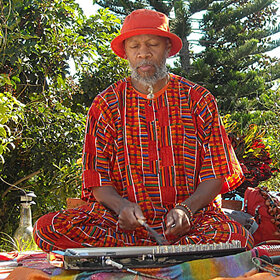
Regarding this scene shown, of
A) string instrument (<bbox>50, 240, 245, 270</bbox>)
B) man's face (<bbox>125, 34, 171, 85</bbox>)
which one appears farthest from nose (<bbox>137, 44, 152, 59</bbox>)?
string instrument (<bbox>50, 240, 245, 270</bbox>)

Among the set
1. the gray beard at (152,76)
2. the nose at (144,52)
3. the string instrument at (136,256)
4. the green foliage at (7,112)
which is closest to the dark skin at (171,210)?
the string instrument at (136,256)

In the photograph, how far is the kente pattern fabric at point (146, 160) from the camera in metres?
2.06

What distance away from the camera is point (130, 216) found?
1914mm

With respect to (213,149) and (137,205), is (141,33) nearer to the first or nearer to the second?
(213,149)

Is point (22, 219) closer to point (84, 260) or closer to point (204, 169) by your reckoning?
point (204, 169)

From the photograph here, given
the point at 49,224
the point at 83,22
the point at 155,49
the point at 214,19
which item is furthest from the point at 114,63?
the point at 214,19

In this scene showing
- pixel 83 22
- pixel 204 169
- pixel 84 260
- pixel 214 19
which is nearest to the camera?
pixel 84 260

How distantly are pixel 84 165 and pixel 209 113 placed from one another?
2.18 ft

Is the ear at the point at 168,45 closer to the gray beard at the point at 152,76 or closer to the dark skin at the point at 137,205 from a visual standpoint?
the dark skin at the point at 137,205

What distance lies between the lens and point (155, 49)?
2309 mm

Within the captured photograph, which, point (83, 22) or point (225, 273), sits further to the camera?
point (83, 22)

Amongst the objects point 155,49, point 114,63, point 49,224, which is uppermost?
point 114,63

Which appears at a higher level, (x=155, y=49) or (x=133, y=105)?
(x=155, y=49)

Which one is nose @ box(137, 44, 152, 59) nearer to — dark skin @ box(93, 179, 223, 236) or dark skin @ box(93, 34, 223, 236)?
dark skin @ box(93, 34, 223, 236)
